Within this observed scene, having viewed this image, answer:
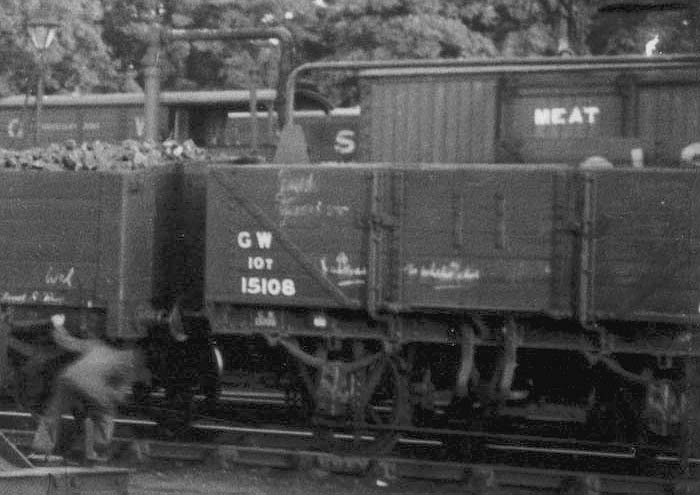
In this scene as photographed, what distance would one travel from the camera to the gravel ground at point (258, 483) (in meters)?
11.4

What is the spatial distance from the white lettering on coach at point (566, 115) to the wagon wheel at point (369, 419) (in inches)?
126

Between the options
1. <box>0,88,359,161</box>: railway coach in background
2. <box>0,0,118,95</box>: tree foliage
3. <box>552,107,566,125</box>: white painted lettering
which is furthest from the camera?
<box>0,0,118,95</box>: tree foliage

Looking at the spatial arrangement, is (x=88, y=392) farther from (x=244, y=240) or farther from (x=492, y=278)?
(x=492, y=278)

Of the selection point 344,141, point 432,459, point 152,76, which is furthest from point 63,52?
point 432,459

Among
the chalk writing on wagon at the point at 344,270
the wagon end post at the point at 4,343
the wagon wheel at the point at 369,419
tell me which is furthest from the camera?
the wagon end post at the point at 4,343

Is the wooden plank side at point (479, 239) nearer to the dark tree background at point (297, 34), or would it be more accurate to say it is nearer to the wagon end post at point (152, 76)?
the wagon end post at point (152, 76)

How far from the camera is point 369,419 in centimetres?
1301

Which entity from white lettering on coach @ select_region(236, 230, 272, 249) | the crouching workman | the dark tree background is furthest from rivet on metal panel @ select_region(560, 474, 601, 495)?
the dark tree background

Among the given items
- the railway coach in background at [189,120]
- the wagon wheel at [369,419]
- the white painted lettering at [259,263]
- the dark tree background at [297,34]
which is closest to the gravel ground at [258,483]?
the wagon wheel at [369,419]

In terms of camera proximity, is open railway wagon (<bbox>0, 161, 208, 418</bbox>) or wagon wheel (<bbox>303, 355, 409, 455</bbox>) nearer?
wagon wheel (<bbox>303, 355, 409, 455</bbox>)

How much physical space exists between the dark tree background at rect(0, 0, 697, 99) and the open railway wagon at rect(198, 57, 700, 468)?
40.1 feet

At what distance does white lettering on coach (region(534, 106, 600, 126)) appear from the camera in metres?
13.9

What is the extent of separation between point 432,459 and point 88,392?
10.2 feet

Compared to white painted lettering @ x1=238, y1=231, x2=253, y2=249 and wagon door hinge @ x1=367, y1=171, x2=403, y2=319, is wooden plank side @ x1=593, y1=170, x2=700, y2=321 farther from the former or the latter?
white painted lettering @ x1=238, y1=231, x2=253, y2=249
